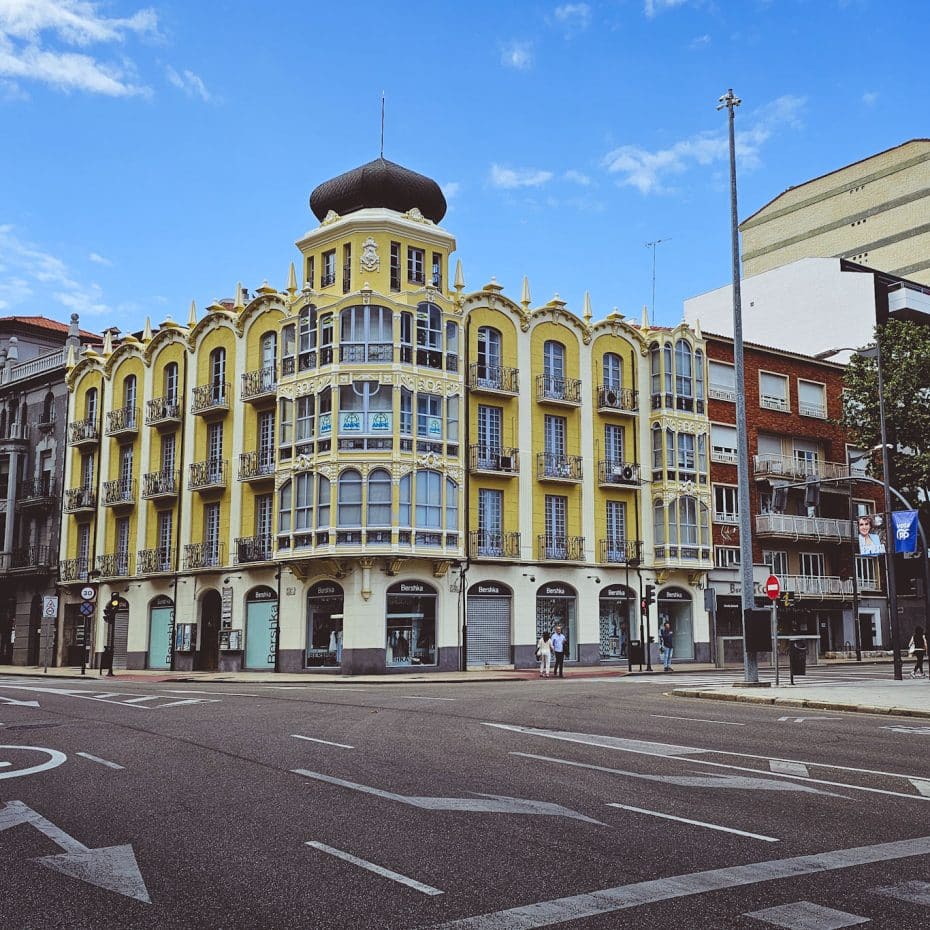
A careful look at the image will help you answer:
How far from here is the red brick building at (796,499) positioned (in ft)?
160

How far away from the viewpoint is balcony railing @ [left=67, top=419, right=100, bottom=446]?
50084 mm

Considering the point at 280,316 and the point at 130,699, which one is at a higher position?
the point at 280,316

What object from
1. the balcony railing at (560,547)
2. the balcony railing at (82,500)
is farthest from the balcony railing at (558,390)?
the balcony railing at (82,500)

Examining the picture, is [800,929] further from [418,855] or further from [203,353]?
[203,353]

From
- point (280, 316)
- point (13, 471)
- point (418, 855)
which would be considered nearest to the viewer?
point (418, 855)

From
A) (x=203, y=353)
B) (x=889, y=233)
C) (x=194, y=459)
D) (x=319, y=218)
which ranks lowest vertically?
(x=194, y=459)

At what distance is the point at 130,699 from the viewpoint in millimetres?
23188

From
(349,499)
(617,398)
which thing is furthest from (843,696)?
(617,398)

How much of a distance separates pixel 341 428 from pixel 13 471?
23.2 metres

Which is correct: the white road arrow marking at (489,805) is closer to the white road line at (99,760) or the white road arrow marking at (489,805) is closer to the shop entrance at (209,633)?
the white road line at (99,760)

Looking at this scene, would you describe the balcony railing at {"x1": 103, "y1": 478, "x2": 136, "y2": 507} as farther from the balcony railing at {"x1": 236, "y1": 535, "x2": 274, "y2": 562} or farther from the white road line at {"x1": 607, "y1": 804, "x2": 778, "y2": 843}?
the white road line at {"x1": 607, "y1": 804, "x2": 778, "y2": 843}

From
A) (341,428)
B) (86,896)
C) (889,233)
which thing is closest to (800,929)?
(86,896)

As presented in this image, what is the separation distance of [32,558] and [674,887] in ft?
166

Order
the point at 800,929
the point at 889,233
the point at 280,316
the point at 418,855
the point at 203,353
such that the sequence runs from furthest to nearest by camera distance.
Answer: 1. the point at 889,233
2. the point at 203,353
3. the point at 280,316
4. the point at 418,855
5. the point at 800,929
